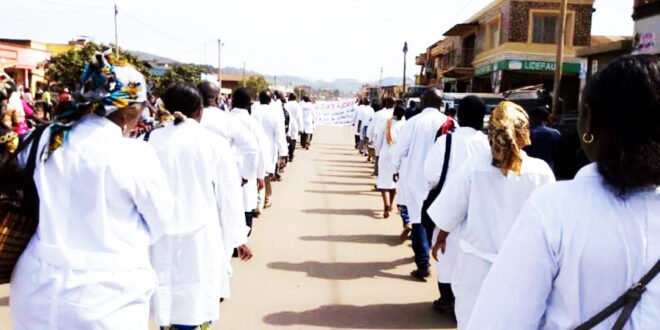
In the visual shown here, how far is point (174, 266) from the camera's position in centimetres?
378

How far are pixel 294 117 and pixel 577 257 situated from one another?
1562 cm

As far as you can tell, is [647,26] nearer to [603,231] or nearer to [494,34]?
[603,231]

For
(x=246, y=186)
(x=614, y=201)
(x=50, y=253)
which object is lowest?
(x=246, y=186)

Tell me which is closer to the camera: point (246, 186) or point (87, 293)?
point (87, 293)

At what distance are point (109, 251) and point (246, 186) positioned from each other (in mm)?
4787

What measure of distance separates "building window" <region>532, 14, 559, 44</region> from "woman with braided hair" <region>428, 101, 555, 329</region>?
96.9 feet

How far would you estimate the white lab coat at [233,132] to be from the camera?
5.86 m

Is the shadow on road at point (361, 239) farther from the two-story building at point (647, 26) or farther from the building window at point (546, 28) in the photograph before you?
the building window at point (546, 28)

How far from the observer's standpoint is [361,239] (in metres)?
8.29

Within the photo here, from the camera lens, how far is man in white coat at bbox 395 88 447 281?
658 cm

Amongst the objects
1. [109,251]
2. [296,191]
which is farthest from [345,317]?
[296,191]

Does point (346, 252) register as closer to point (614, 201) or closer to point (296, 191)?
point (296, 191)

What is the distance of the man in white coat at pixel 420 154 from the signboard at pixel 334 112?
21034 mm

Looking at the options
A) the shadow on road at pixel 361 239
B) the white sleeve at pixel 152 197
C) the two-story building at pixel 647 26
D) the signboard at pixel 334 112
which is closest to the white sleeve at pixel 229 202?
the white sleeve at pixel 152 197
